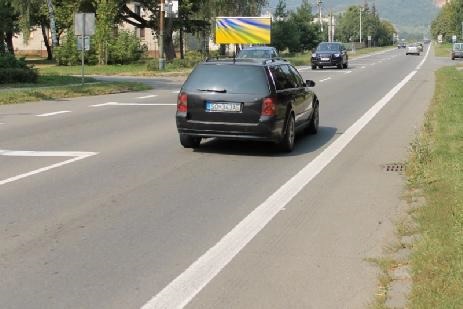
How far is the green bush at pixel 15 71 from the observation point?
26000mm

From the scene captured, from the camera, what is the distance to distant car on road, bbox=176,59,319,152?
10859 millimetres

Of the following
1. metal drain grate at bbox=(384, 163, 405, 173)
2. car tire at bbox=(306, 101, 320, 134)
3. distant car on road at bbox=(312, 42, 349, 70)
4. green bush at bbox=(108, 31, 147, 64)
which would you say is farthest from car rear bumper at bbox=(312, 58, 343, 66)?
metal drain grate at bbox=(384, 163, 405, 173)

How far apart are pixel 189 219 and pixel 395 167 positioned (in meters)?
4.02

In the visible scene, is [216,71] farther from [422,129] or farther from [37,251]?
[37,251]

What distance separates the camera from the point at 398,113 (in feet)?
56.3

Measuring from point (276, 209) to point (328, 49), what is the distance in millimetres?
40485

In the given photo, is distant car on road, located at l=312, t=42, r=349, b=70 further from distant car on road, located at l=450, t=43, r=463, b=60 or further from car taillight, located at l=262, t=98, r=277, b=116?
car taillight, located at l=262, t=98, r=277, b=116

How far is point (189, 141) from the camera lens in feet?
37.8

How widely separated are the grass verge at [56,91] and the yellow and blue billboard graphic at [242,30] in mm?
24787

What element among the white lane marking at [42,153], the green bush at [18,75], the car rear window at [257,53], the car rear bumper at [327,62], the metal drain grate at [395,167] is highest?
the car rear bumper at [327,62]

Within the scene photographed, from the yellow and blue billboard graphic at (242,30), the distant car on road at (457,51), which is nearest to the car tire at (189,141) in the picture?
the yellow and blue billboard graphic at (242,30)

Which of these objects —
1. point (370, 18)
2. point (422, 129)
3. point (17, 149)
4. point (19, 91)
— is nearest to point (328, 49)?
point (19, 91)

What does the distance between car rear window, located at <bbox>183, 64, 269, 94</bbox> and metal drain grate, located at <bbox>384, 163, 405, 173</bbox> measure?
2249 mm

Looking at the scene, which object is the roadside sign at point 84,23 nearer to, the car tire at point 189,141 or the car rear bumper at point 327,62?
the car tire at point 189,141
